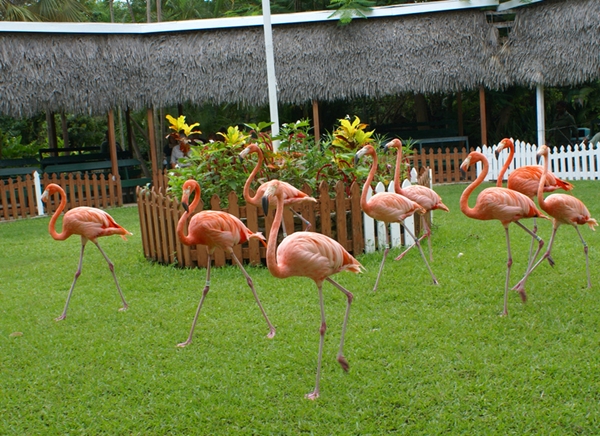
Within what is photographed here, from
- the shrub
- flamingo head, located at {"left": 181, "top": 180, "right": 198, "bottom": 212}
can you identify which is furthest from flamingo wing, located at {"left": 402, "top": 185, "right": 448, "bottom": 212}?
flamingo head, located at {"left": 181, "top": 180, "right": 198, "bottom": 212}

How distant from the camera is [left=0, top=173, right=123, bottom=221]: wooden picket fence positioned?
14047 mm

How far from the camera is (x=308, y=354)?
4996 millimetres

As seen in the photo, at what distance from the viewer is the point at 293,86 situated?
656 inches

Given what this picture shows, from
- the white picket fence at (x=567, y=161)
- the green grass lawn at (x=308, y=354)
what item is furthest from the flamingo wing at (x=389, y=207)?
the white picket fence at (x=567, y=161)

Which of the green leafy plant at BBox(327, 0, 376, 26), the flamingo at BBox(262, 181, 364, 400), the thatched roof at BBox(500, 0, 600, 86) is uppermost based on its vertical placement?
the green leafy plant at BBox(327, 0, 376, 26)

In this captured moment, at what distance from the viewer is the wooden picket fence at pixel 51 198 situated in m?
14.0

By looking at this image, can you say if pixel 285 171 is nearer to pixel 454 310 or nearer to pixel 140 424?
pixel 454 310

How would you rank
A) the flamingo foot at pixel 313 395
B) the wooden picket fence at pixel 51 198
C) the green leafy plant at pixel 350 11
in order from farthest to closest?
the green leafy plant at pixel 350 11, the wooden picket fence at pixel 51 198, the flamingo foot at pixel 313 395

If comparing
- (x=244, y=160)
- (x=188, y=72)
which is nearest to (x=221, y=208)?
(x=244, y=160)

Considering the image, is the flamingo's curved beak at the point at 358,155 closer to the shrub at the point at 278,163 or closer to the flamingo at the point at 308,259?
the flamingo at the point at 308,259

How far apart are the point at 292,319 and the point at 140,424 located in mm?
2014

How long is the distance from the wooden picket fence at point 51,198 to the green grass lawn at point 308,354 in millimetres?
6977

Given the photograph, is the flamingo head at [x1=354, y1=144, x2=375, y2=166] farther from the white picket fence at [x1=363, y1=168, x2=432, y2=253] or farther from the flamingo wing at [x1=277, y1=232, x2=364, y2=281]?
the flamingo wing at [x1=277, y1=232, x2=364, y2=281]

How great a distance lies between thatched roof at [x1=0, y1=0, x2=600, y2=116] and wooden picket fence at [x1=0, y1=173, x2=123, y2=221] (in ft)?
5.98
